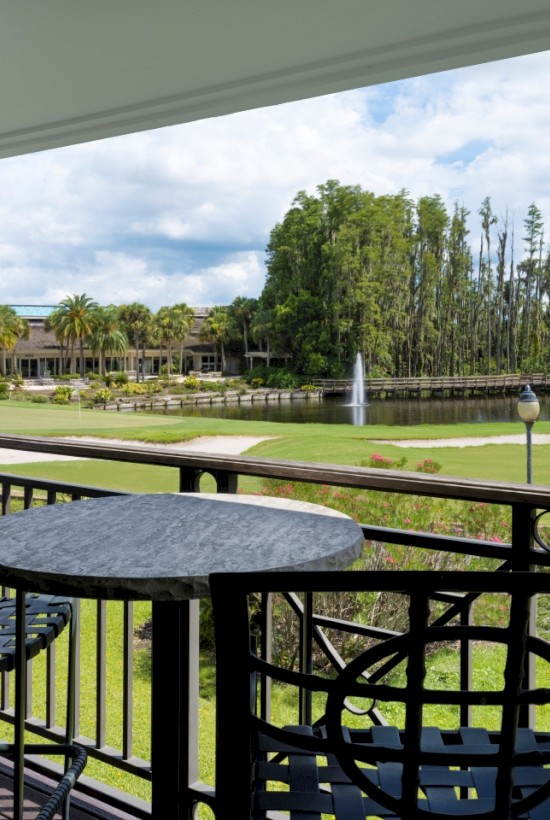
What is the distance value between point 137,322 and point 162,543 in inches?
535

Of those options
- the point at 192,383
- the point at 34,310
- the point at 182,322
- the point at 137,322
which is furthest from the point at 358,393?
the point at 34,310

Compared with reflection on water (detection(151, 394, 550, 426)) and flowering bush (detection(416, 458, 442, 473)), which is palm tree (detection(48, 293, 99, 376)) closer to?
reflection on water (detection(151, 394, 550, 426))

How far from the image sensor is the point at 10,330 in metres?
13.1

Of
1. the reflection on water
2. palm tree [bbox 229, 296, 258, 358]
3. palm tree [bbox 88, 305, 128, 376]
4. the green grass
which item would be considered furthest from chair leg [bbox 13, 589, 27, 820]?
palm tree [bbox 229, 296, 258, 358]

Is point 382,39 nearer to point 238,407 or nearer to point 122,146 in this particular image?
point 238,407

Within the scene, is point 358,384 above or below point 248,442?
above

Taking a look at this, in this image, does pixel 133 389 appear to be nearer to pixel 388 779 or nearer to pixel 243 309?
pixel 243 309

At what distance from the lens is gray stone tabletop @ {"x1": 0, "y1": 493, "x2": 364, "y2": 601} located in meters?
0.89

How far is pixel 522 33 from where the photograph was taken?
181 cm

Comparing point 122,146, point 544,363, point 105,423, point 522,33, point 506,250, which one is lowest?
point 105,423

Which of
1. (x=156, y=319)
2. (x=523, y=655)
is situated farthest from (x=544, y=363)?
(x=523, y=655)

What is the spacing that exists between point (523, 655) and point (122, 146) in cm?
1789

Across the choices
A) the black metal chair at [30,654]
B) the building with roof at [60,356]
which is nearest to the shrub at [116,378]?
the building with roof at [60,356]

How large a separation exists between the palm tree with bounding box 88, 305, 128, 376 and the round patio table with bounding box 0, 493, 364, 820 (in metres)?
12.6
